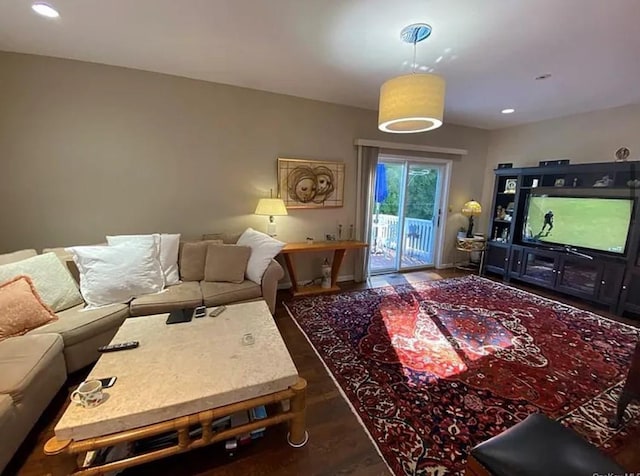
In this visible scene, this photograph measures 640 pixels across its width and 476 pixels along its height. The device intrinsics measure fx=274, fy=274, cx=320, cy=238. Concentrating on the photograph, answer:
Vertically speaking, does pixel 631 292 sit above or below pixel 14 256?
below

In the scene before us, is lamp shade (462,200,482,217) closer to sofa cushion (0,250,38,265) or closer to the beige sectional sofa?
the beige sectional sofa

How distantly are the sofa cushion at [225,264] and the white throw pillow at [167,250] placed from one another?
0.32 meters

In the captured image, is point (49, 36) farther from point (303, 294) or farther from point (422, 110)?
point (303, 294)

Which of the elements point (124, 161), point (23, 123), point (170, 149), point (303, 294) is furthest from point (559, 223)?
point (23, 123)

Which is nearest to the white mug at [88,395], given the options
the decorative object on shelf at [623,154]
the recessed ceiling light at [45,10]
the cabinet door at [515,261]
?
the recessed ceiling light at [45,10]

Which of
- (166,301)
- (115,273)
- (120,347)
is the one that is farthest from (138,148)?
(120,347)

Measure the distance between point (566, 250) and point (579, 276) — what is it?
370mm

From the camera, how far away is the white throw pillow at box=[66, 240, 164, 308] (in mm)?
2252

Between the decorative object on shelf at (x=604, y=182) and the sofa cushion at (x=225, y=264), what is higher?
the decorative object on shelf at (x=604, y=182)

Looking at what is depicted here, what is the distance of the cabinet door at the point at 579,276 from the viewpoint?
352cm

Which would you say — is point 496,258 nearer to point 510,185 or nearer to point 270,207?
point 510,185

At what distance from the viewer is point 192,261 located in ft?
9.27

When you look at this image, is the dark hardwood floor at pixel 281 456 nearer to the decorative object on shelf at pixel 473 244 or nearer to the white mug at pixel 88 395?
the white mug at pixel 88 395

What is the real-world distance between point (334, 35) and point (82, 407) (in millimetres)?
2742
